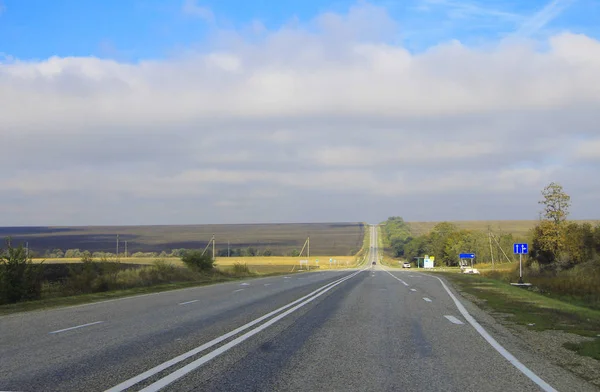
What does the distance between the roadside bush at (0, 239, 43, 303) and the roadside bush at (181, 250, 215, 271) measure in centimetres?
2580

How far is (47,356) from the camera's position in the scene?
389 inches

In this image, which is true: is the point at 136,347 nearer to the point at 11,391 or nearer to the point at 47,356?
the point at 47,356

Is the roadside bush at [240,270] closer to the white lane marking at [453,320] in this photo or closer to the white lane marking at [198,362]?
the white lane marking at [453,320]

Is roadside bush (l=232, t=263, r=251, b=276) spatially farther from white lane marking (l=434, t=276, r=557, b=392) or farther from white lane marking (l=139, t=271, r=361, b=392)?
white lane marking (l=139, t=271, r=361, b=392)

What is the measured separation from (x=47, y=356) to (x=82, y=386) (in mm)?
2681

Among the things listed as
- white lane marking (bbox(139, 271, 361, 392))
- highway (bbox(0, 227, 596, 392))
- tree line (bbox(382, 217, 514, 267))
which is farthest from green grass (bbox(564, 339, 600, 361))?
tree line (bbox(382, 217, 514, 267))

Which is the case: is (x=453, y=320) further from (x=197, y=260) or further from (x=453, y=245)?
(x=453, y=245)

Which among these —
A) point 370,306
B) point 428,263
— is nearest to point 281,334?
point 370,306

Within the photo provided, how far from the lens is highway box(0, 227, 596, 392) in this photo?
792cm

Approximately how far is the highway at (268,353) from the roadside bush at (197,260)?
35.3 metres

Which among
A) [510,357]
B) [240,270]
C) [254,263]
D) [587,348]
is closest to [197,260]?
[240,270]

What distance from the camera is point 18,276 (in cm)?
2550

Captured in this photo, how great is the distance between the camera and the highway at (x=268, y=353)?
7.92m

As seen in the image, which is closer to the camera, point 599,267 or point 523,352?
point 523,352
